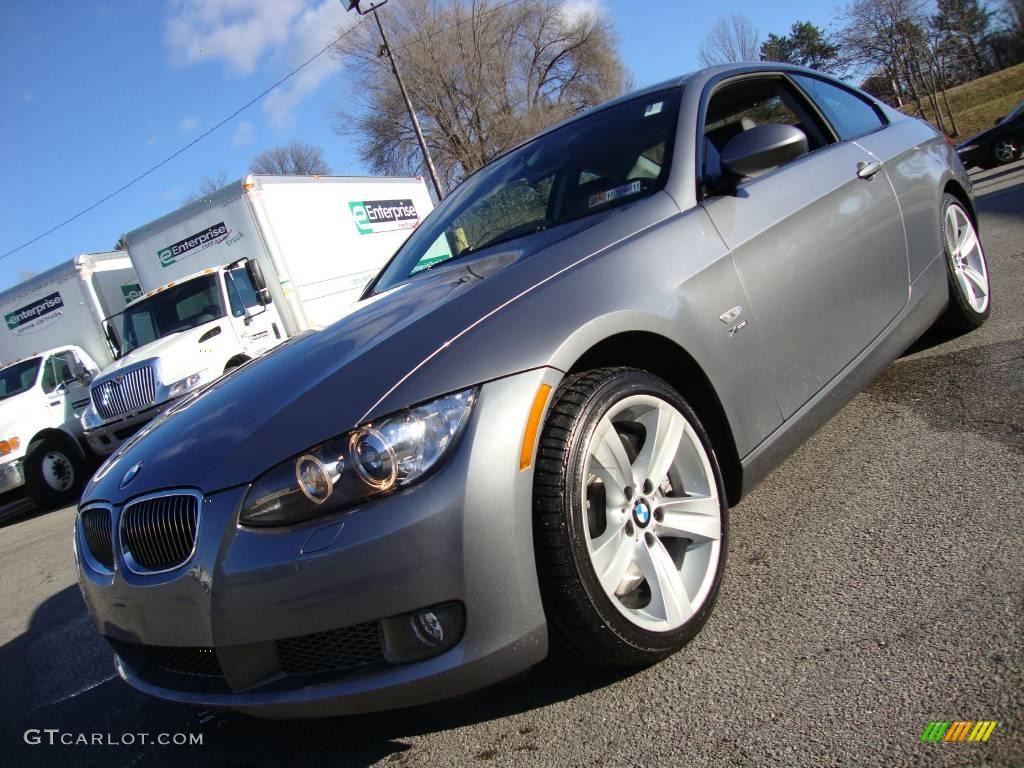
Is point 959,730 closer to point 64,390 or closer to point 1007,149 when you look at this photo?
point 64,390

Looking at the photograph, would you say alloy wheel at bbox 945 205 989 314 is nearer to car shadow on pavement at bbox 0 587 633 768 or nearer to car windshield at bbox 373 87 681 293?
car windshield at bbox 373 87 681 293

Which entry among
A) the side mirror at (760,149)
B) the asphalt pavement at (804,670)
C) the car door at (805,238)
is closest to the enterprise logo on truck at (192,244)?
the asphalt pavement at (804,670)

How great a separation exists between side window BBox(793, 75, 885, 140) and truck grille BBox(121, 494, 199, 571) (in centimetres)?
316

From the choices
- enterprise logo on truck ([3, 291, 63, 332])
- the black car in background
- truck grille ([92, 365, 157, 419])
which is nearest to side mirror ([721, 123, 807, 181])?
truck grille ([92, 365, 157, 419])

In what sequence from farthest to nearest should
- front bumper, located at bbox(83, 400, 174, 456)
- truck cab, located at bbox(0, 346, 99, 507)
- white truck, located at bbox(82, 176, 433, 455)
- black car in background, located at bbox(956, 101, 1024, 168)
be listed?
black car in background, located at bbox(956, 101, 1024, 168) < truck cab, located at bbox(0, 346, 99, 507) < white truck, located at bbox(82, 176, 433, 455) < front bumper, located at bbox(83, 400, 174, 456)

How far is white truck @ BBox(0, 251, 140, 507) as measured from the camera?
9922 millimetres

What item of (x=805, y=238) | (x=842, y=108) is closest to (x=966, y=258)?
(x=842, y=108)

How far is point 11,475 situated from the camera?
9664 millimetres

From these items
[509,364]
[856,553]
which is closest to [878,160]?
[856,553]

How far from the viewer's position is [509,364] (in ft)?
6.31

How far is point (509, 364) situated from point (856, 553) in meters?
1.32

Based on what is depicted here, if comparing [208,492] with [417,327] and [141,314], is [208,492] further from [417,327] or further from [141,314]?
[141,314]

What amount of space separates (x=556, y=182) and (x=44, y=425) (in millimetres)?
9747

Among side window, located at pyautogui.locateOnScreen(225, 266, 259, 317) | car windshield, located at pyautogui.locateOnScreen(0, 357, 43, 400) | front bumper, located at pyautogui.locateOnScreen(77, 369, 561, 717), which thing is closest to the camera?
front bumper, located at pyautogui.locateOnScreen(77, 369, 561, 717)
